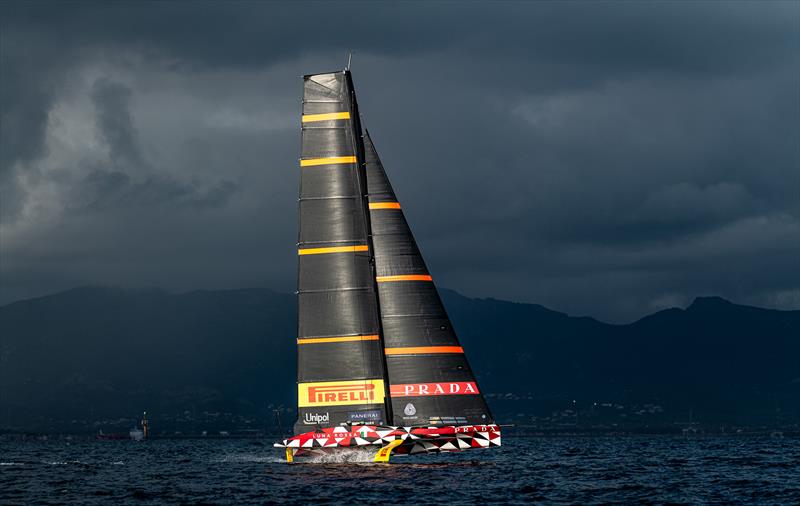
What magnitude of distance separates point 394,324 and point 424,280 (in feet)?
10.1

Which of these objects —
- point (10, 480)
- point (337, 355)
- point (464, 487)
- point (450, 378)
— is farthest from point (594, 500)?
point (10, 480)

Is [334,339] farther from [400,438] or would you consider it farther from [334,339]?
[400,438]

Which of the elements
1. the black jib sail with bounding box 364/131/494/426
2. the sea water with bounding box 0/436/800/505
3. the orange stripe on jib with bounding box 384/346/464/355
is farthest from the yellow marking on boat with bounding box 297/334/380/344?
the sea water with bounding box 0/436/800/505

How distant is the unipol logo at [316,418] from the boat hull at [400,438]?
0.52 meters

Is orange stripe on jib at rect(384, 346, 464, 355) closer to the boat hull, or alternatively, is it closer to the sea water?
the boat hull

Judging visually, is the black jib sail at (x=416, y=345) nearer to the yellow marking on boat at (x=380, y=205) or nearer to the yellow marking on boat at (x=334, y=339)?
the yellow marking on boat at (x=380, y=205)

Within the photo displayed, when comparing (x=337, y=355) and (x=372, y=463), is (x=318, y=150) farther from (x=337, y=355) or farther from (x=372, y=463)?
(x=372, y=463)

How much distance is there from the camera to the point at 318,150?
65562 mm

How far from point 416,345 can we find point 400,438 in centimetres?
534

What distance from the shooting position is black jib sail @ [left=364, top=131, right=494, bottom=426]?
64438 millimetres

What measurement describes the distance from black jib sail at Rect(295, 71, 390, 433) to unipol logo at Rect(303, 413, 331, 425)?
2.2 inches

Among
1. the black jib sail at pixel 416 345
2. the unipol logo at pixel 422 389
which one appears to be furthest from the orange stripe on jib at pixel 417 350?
the unipol logo at pixel 422 389

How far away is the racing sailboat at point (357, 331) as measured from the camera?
6412 cm

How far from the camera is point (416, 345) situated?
64.9m
